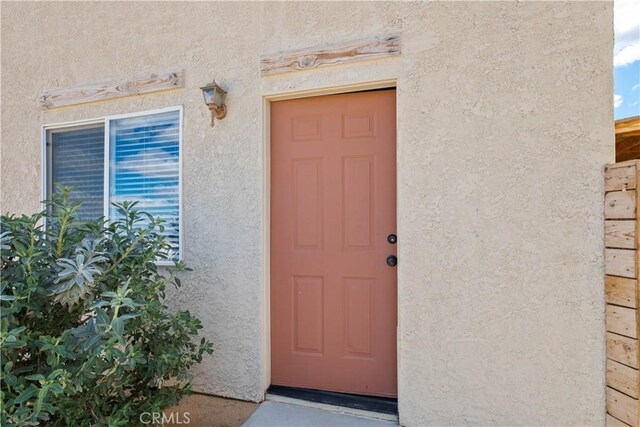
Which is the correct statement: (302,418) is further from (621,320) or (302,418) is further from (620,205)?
(620,205)

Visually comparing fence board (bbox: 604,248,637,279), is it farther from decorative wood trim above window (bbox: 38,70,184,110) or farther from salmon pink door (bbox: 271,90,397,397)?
decorative wood trim above window (bbox: 38,70,184,110)

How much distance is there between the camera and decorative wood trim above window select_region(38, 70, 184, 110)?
9.98 feet

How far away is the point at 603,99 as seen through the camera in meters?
2.12

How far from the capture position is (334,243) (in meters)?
2.76

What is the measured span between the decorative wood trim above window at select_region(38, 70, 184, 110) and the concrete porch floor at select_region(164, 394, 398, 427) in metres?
2.68

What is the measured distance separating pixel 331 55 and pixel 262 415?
2.77m

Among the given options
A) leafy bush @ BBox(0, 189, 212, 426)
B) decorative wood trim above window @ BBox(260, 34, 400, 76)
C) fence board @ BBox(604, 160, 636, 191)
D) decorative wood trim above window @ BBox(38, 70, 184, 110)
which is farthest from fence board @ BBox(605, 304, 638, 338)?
decorative wood trim above window @ BBox(38, 70, 184, 110)

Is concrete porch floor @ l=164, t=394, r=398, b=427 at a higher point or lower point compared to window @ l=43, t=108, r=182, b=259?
lower

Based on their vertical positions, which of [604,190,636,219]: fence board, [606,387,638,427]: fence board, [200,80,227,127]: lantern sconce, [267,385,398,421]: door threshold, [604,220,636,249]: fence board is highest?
[200,80,227,127]: lantern sconce

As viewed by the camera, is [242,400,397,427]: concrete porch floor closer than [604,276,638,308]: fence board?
No

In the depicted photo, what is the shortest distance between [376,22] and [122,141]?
2.52m

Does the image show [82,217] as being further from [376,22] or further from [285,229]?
[376,22]

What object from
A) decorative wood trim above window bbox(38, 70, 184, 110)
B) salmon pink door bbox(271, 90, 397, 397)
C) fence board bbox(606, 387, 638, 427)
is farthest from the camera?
decorative wood trim above window bbox(38, 70, 184, 110)

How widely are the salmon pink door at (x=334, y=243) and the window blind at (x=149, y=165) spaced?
93 cm
